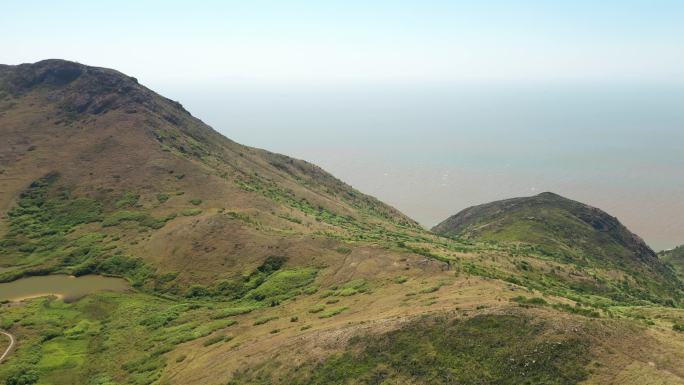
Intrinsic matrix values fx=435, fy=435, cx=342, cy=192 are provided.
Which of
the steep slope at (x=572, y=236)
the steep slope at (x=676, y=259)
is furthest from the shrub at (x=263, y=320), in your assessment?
the steep slope at (x=676, y=259)

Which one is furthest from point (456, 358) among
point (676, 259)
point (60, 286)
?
point (676, 259)

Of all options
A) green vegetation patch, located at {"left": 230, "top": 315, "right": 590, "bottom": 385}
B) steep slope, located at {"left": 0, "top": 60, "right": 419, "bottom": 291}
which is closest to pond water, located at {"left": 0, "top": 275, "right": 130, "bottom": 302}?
steep slope, located at {"left": 0, "top": 60, "right": 419, "bottom": 291}

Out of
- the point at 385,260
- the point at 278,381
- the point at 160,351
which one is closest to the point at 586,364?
the point at 278,381

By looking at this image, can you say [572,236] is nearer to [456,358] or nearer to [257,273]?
[257,273]

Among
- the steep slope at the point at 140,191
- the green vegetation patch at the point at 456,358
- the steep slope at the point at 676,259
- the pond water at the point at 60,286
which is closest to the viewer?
the green vegetation patch at the point at 456,358

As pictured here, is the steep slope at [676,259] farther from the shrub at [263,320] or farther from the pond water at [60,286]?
the pond water at [60,286]

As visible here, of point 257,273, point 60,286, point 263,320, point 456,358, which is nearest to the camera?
point 456,358
